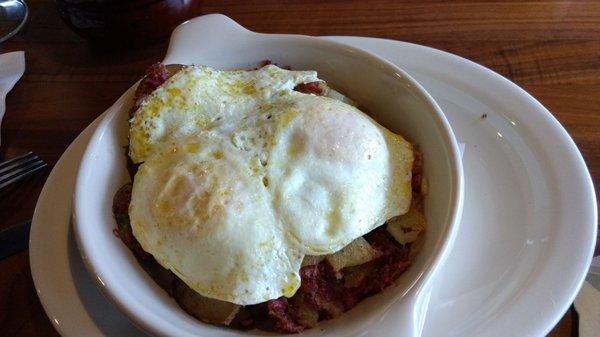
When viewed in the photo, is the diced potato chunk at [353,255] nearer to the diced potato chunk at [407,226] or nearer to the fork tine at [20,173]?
the diced potato chunk at [407,226]

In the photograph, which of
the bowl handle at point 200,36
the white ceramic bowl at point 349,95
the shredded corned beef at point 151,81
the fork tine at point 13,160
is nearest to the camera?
the white ceramic bowl at point 349,95

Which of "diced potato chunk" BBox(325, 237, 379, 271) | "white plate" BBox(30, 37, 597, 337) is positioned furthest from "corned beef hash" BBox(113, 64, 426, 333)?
"white plate" BBox(30, 37, 597, 337)

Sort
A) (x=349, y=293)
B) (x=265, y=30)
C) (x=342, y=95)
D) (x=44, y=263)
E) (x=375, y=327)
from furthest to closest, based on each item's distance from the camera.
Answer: (x=265, y=30) → (x=342, y=95) → (x=44, y=263) → (x=349, y=293) → (x=375, y=327)

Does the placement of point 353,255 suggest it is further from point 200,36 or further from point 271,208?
point 200,36

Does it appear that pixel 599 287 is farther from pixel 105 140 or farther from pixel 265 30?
pixel 265 30

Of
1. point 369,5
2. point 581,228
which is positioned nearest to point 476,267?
point 581,228

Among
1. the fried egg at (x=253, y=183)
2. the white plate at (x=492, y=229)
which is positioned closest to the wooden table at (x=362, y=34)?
the white plate at (x=492, y=229)

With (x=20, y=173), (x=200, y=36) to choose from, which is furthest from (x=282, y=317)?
(x=20, y=173)
